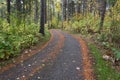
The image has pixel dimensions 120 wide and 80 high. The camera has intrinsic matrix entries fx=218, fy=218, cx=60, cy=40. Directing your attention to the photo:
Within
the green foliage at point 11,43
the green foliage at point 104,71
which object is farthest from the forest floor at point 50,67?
the green foliage at point 11,43

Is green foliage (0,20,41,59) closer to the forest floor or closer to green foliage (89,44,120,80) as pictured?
the forest floor

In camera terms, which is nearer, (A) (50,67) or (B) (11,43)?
(A) (50,67)

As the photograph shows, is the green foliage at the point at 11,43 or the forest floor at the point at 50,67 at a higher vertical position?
the green foliage at the point at 11,43

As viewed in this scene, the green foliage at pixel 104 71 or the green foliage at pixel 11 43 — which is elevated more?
the green foliage at pixel 11 43

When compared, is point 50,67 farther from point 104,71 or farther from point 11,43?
point 11,43

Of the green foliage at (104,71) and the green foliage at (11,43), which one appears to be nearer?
the green foliage at (104,71)

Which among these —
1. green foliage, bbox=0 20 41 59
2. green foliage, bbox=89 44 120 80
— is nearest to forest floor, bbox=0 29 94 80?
green foliage, bbox=89 44 120 80

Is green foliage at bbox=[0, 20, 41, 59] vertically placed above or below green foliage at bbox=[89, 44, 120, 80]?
above

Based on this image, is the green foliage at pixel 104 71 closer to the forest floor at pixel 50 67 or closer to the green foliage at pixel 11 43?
the forest floor at pixel 50 67

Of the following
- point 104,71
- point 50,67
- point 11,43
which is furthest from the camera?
point 11,43

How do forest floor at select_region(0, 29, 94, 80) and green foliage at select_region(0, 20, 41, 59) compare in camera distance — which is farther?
green foliage at select_region(0, 20, 41, 59)

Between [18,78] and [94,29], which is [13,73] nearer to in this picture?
[18,78]

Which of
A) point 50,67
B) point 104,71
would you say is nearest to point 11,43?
point 50,67

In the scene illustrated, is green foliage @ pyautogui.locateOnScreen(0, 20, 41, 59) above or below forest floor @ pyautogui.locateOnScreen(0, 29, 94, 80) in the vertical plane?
above
